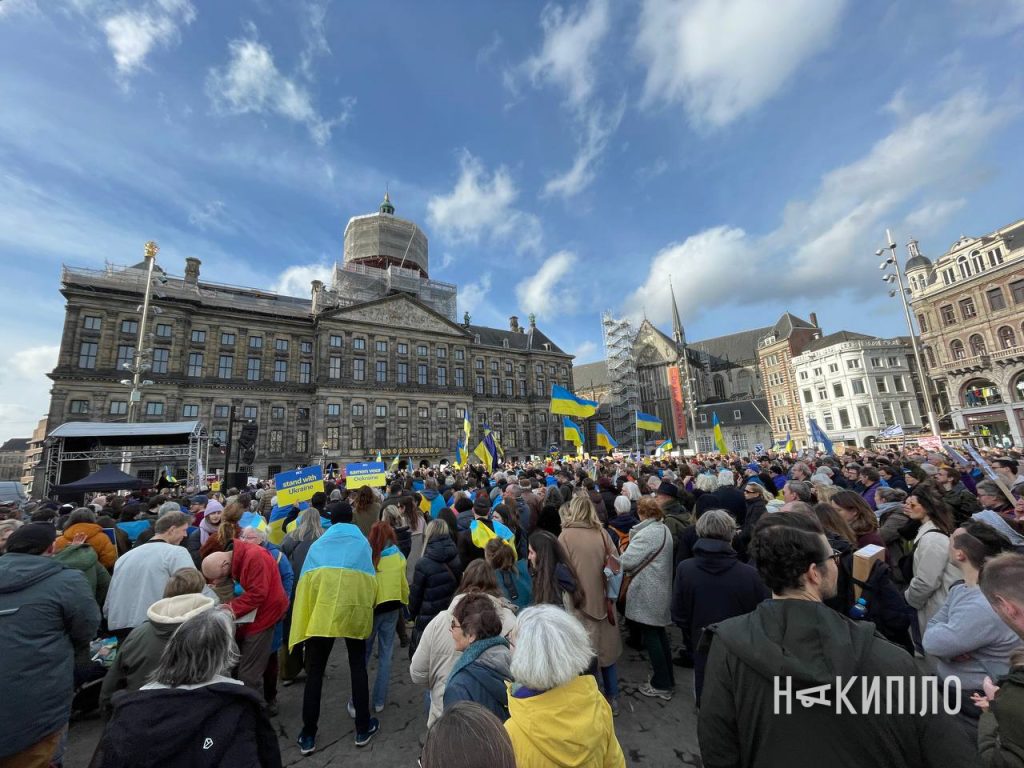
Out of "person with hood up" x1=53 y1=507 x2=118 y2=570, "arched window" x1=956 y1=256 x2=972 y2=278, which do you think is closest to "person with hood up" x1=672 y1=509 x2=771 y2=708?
"person with hood up" x1=53 y1=507 x2=118 y2=570

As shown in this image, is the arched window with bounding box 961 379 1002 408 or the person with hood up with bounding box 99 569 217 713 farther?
the arched window with bounding box 961 379 1002 408

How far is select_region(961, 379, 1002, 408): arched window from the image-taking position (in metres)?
32.1

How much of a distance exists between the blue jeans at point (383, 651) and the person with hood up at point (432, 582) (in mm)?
544

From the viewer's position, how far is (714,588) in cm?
371

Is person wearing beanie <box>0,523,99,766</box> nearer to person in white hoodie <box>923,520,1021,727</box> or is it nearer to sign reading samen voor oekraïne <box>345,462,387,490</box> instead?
person in white hoodie <box>923,520,1021,727</box>

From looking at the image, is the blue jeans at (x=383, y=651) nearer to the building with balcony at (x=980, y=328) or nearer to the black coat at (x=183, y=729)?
the black coat at (x=183, y=729)

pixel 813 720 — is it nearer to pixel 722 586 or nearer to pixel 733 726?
pixel 733 726

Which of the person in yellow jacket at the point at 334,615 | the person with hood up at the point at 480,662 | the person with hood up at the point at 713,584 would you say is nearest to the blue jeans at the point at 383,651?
the person in yellow jacket at the point at 334,615

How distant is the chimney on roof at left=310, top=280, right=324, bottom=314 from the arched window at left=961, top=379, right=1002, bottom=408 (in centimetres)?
5976

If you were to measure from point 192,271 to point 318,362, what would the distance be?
14833 millimetres

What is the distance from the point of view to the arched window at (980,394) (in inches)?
1264

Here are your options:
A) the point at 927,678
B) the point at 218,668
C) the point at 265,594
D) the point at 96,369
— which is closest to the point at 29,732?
the point at 265,594

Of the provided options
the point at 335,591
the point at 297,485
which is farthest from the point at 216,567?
the point at 297,485

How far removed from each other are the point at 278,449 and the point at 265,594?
132ft
